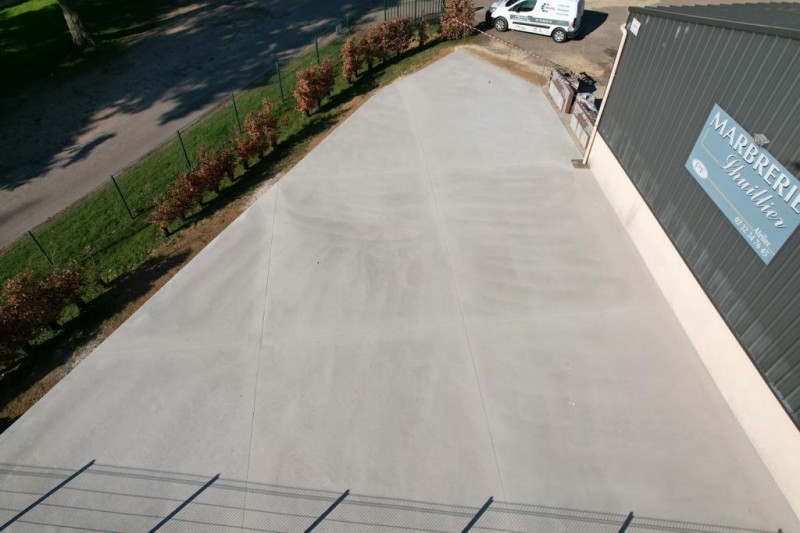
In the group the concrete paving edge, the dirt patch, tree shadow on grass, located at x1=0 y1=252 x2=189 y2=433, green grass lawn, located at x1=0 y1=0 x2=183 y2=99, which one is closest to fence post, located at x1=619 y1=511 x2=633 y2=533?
the concrete paving edge

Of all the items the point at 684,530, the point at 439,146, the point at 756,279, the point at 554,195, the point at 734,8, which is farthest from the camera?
the point at 439,146

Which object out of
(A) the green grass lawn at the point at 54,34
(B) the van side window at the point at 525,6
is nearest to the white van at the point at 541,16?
(B) the van side window at the point at 525,6

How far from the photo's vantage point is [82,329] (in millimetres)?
11398

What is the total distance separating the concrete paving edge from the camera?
8.06 metres

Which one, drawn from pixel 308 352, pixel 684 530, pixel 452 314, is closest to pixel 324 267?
pixel 308 352

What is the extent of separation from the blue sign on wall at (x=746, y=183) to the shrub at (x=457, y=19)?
1579 centimetres

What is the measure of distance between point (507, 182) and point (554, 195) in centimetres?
144

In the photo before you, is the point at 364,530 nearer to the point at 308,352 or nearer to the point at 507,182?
the point at 308,352

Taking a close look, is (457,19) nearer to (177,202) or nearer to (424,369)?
(177,202)

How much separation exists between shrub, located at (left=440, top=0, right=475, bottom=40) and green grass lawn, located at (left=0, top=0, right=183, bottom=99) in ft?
56.5

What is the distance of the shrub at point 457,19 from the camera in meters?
22.8

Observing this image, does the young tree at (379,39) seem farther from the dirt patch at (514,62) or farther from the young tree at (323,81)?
the dirt patch at (514,62)

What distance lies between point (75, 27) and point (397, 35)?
54.9 ft

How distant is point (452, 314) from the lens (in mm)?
11070
